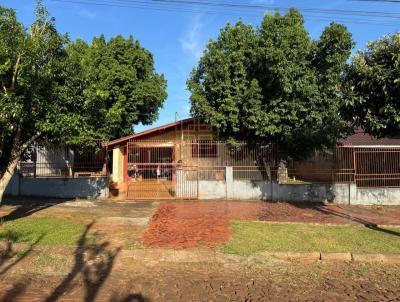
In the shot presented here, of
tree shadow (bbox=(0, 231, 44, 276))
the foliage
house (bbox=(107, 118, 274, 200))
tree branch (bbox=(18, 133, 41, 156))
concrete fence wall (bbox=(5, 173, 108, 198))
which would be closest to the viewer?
tree shadow (bbox=(0, 231, 44, 276))

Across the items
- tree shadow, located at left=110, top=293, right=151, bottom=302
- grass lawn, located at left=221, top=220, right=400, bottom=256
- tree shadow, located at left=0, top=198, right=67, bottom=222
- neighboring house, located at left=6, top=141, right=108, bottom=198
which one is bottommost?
tree shadow, located at left=110, top=293, right=151, bottom=302

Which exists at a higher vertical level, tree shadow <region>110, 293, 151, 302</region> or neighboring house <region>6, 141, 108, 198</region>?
neighboring house <region>6, 141, 108, 198</region>

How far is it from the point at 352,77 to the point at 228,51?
855cm

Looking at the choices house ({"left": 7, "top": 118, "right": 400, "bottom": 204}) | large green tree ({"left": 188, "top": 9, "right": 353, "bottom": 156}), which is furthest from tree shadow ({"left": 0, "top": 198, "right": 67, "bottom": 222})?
large green tree ({"left": 188, "top": 9, "right": 353, "bottom": 156})

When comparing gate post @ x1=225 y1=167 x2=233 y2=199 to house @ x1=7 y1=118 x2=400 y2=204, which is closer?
house @ x1=7 y1=118 x2=400 y2=204

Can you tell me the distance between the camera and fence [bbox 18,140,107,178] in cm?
1970

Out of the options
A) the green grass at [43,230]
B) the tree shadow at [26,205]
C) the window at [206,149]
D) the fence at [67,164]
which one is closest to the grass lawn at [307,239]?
the green grass at [43,230]

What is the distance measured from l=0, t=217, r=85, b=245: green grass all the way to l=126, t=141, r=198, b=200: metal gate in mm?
6463

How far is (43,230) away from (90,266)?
3.47 meters

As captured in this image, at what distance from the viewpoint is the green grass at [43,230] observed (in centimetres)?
998

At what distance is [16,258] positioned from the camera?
28.4 feet

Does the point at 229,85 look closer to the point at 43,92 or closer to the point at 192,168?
the point at 192,168

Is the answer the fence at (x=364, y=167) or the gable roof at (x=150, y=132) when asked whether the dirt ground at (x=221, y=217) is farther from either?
the gable roof at (x=150, y=132)

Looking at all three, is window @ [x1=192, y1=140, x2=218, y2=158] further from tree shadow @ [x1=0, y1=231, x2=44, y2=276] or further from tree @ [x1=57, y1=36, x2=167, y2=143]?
tree shadow @ [x1=0, y1=231, x2=44, y2=276]
